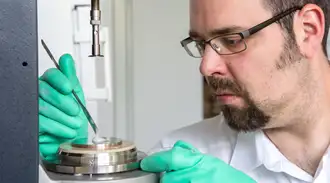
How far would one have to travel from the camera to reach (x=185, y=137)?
136 cm

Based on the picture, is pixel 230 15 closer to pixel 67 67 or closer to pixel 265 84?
pixel 265 84

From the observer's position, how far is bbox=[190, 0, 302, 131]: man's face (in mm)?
1064

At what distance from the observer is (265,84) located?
110 cm

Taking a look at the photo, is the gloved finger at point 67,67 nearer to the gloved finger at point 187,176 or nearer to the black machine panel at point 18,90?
the gloved finger at point 187,176

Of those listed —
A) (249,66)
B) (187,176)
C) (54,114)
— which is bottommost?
(187,176)

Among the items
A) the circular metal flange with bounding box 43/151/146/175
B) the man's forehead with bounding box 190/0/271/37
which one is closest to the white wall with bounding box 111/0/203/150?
the man's forehead with bounding box 190/0/271/37

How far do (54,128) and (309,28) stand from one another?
2.16ft

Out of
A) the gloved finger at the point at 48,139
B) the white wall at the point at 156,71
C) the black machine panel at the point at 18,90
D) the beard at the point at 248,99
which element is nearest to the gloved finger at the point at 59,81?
the gloved finger at the point at 48,139

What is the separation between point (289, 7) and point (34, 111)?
0.71m

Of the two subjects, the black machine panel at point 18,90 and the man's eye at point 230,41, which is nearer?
the black machine panel at point 18,90

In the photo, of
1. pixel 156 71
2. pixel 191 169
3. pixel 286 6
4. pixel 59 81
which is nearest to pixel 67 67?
pixel 59 81

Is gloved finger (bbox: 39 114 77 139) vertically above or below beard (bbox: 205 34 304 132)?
below

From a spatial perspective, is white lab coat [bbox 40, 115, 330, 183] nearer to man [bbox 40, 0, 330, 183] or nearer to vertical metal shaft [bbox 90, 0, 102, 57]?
man [bbox 40, 0, 330, 183]

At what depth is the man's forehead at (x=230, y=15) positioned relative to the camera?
1057 mm
